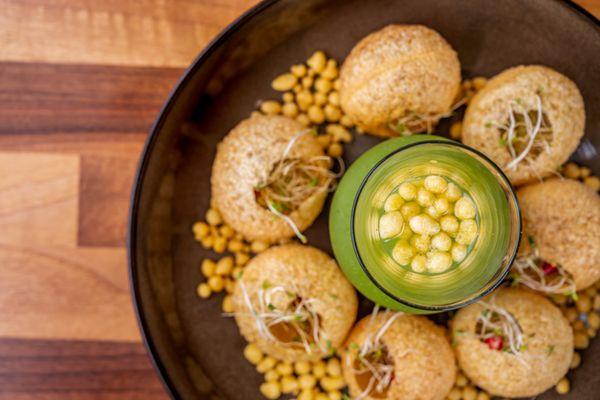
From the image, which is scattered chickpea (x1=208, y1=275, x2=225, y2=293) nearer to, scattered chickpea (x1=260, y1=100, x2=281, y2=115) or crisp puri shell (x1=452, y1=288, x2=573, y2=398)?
scattered chickpea (x1=260, y1=100, x2=281, y2=115)

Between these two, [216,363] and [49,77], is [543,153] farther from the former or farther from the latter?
[49,77]

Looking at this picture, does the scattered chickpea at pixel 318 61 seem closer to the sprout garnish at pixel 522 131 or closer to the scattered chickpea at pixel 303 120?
the scattered chickpea at pixel 303 120

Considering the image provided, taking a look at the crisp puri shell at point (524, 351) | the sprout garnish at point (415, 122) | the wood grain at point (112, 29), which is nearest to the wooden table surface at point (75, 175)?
the wood grain at point (112, 29)

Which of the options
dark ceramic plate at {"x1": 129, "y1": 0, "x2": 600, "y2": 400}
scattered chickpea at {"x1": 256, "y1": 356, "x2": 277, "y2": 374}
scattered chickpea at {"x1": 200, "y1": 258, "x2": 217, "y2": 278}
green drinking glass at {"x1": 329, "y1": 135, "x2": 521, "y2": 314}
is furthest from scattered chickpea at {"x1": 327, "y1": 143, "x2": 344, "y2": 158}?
scattered chickpea at {"x1": 256, "y1": 356, "x2": 277, "y2": 374}

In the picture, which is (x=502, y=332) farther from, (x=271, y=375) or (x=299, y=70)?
(x=299, y=70)

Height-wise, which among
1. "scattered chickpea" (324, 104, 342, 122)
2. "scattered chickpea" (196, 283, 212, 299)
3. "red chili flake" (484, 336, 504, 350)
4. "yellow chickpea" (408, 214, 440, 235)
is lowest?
"scattered chickpea" (196, 283, 212, 299)

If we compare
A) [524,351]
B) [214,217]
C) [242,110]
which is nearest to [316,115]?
[242,110]
